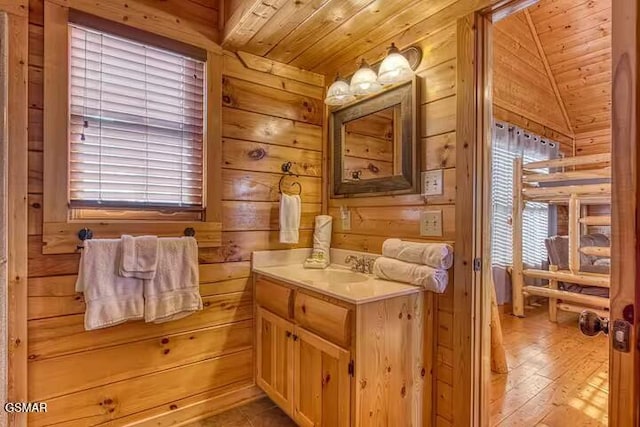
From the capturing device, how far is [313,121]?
238cm

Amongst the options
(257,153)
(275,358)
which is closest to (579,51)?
(257,153)

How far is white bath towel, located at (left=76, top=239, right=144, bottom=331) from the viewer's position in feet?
5.07

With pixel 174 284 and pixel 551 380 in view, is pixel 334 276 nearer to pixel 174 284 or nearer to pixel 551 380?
pixel 174 284

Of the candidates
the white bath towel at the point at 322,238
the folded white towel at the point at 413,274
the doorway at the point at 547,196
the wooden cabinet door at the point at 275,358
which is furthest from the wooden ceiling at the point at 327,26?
the doorway at the point at 547,196

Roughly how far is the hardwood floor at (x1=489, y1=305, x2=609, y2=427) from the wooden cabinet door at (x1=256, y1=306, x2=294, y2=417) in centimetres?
114

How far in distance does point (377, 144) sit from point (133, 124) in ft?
4.37

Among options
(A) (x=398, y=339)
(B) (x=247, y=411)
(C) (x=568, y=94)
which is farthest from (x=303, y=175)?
(C) (x=568, y=94)

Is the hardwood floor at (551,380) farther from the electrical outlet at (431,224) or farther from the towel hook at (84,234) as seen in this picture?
the towel hook at (84,234)

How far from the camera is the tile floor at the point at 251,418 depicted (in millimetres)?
1874

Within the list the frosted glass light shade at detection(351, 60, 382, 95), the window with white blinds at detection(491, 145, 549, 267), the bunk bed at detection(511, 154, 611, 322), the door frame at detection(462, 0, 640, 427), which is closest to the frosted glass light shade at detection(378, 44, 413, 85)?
the frosted glass light shade at detection(351, 60, 382, 95)

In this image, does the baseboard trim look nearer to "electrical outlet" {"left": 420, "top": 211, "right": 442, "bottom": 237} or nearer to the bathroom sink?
the bathroom sink

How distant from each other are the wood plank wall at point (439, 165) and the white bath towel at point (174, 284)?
1109 mm

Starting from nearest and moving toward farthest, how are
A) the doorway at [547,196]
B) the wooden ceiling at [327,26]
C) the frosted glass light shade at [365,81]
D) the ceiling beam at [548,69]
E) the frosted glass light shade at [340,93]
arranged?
the wooden ceiling at [327,26] → the frosted glass light shade at [365,81] → the frosted glass light shade at [340,93] → the doorway at [547,196] → the ceiling beam at [548,69]

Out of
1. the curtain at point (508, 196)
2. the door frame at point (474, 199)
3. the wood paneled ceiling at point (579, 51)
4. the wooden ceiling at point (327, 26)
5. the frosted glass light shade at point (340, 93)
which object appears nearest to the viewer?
the door frame at point (474, 199)
